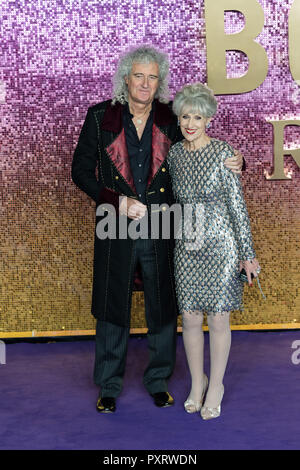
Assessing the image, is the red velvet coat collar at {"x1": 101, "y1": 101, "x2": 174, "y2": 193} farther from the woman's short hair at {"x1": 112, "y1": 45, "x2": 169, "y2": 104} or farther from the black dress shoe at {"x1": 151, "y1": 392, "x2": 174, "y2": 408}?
the black dress shoe at {"x1": 151, "y1": 392, "x2": 174, "y2": 408}

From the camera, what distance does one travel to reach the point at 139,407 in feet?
9.87

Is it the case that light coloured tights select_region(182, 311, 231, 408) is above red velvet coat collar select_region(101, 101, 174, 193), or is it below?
below

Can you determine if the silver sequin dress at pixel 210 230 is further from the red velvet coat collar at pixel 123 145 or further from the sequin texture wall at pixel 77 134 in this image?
the sequin texture wall at pixel 77 134

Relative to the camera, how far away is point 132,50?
298cm

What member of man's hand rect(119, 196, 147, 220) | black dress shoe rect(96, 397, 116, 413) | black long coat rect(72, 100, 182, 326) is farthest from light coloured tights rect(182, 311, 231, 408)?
man's hand rect(119, 196, 147, 220)

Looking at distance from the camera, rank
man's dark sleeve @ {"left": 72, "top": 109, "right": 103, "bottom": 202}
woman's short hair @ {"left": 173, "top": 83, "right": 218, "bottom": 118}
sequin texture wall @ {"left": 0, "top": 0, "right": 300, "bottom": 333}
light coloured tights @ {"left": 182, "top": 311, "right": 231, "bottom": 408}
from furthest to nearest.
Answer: sequin texture wall @ {"left": 0, "top": 0, "right": 300, "bottom": 333} → man's dark sleeve @ {"left": 72, "top": 109, "right": 103, "bottom": 202} → light coloured tights @ {"left": 182, "top": 311, "right": 231, "bottom": 408} → woman's short hair @ {"left": 173, "top": 83, "right": 218, "bottom": 118}

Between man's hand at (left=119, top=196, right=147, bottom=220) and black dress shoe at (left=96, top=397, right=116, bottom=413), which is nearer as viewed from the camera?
man's hand at (left=119, top=196, right=147, bottom=220)

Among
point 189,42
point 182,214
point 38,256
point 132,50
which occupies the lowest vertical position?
point 38,256

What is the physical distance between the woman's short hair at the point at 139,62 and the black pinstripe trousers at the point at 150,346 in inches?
28.9

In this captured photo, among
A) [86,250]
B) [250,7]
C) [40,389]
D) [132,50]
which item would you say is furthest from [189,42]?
[40,389]

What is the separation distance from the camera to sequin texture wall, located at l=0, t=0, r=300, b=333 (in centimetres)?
404

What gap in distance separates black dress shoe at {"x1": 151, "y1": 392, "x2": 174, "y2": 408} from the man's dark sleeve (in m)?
1.03

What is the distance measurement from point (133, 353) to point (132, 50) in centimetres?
193
